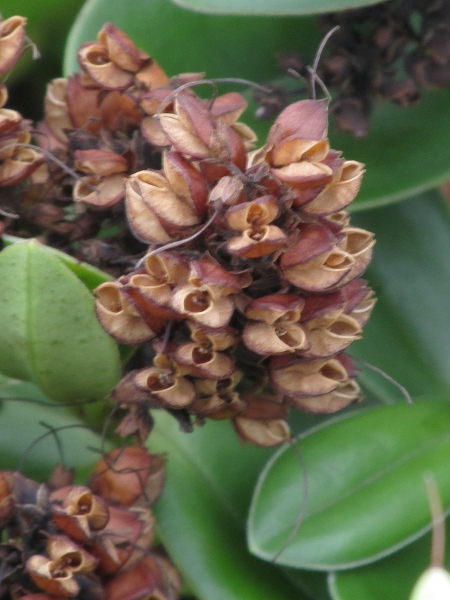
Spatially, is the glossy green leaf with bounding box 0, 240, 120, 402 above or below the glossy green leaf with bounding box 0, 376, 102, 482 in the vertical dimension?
above

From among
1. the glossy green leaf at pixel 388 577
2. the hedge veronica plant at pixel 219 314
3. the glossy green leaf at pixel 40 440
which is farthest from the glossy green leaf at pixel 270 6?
the glossy green leaf at pixel 388 577

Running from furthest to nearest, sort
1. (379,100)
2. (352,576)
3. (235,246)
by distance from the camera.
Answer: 1. (379,100)
2. (352,576)
3. (235,246)

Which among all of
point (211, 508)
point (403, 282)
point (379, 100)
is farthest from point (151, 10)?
point (211, 508)

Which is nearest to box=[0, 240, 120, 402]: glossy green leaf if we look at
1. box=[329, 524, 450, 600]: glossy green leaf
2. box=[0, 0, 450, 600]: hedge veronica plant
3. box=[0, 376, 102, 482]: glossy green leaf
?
box=[0, 0, 450, 600]: hedge veronica plant

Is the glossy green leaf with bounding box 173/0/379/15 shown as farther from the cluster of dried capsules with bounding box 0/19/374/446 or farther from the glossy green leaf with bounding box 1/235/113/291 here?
the glossy green leaf with bounding box 1/235/113/291

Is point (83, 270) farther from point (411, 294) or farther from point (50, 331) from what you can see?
point (411, 294)

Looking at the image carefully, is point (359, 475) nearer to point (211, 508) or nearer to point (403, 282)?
point (211, 508)

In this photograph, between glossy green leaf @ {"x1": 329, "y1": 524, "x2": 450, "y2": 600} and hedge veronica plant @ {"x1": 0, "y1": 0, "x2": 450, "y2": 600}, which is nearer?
hedge veronica plant @ {"x1": 0, "y1": 0, "x2": 450, "y2": 600}
